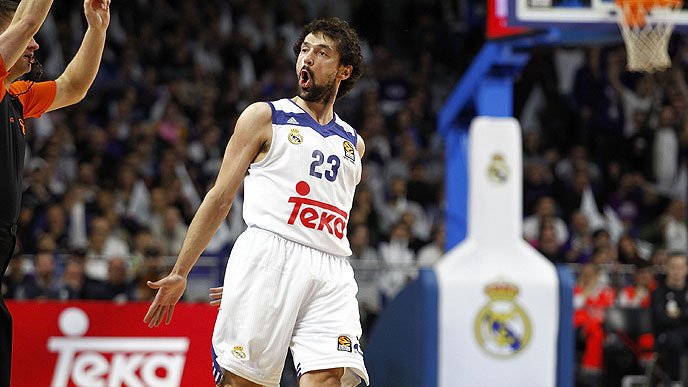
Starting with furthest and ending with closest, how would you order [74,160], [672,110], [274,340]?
[672,110] < [74,160] < [274,340]

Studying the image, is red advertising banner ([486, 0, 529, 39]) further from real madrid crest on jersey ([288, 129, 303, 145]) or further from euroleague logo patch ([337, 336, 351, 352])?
euroleague logo patch ([337, 336, 351, 352])

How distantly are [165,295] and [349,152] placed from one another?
118 cm

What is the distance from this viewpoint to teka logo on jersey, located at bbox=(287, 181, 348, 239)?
18.6 feet

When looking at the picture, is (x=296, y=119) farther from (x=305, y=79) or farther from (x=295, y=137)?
(x=305, y=79)

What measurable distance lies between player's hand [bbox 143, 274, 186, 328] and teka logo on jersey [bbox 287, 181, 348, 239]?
0.61m

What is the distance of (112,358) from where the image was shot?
911 centimetres

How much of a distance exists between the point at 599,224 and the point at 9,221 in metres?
11.4

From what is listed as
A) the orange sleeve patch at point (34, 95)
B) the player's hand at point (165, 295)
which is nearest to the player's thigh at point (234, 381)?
the player's hand at point (165, 295)

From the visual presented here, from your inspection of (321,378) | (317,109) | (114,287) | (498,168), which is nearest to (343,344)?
(321,378)

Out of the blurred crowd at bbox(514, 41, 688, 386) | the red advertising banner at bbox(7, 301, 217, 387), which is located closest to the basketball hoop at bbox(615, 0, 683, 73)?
the blurred crowd at bbox(514, 41, 688, 386)

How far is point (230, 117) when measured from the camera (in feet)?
52.4

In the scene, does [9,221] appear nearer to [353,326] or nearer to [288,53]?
[353,326]

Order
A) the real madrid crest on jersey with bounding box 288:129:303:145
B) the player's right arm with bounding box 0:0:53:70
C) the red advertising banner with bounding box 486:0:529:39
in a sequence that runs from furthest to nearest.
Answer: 1. the red advertising banner with bounding box 486:0:529:39
2. the real madrid crest on jersey with bounding box 288:129:303:145
3. the player's right arm with bounding box 0:0:53:70

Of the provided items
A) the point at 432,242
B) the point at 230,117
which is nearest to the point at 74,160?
the point at 230,117
